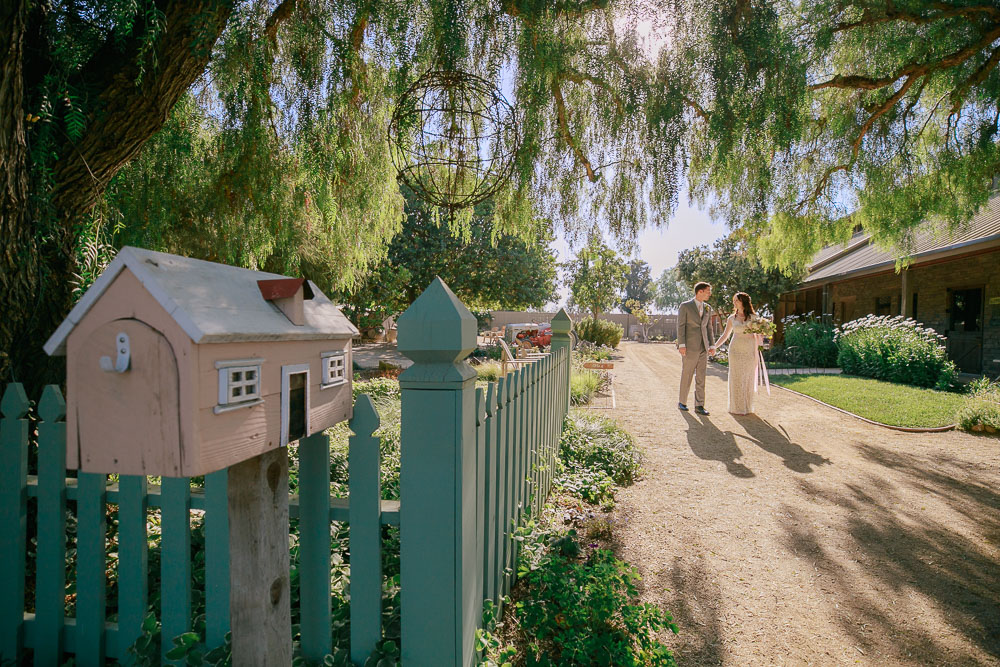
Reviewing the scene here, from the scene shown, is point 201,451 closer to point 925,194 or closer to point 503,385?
point 503,385

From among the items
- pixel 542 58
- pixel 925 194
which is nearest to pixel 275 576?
pixel 542 58

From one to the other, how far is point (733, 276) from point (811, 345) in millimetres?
4560

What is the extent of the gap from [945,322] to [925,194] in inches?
403

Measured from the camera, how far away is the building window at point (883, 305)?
15.3m

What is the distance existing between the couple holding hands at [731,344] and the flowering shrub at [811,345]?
8.37 meters

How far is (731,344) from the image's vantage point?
7.18 metres

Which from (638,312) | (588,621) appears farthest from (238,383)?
(638,312)

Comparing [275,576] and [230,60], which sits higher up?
[230,60]

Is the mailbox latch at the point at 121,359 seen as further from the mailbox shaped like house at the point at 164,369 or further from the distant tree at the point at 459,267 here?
the distant tree at the point at 459,267

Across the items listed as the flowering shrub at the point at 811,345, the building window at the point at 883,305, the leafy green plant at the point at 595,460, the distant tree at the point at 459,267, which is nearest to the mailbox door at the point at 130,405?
the leafy green plant at the point at 595,460

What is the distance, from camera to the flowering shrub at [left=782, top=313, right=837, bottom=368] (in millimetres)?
14016

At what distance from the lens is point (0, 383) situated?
2.42m

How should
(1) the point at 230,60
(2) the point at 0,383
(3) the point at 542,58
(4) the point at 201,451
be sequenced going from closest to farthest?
(4) the point at 201,451
(2) the point at 0,383
(3) the point at 542,58
(1) the point at 230,60

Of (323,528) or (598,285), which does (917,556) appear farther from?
(598,285)
